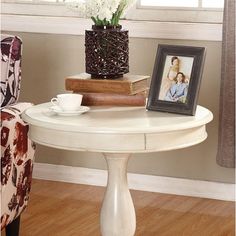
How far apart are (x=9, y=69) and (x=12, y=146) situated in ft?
1.13

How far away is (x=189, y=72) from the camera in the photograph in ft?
8.07

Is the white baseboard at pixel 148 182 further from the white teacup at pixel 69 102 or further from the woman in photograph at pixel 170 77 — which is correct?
the white teacup at pixel 69 102

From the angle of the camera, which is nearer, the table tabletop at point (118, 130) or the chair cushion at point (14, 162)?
the table tabletop at point (118, 130)

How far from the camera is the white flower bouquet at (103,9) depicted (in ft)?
8.37

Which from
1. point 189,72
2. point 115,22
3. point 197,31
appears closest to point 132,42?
point 197,31

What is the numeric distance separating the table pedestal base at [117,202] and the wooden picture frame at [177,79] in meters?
0.25

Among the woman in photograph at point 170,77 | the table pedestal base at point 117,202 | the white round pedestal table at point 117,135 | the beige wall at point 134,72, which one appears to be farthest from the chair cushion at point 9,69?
the beige wall at point 134,72

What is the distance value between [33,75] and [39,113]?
146 centimetres

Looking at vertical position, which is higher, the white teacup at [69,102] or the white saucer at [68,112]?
the white teacup at [69,102]

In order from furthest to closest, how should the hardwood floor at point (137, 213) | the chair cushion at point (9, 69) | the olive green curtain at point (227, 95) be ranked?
the olive green curtain at point (227, 95)
the hardwood floor at point (137, 213)
the chair cushion at point (9, 69)

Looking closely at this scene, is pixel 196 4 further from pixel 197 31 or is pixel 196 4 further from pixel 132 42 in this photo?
pixel 132 42

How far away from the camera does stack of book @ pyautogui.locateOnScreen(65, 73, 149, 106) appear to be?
2.58 m

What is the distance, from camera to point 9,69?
2.74 metres

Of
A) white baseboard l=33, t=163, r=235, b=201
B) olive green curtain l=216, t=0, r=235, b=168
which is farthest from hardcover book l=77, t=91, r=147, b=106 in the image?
white baseboard l=33, t=163, r=235, b=201
